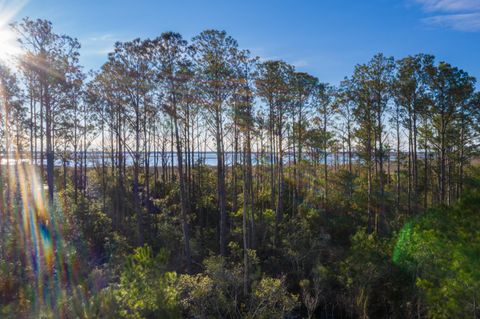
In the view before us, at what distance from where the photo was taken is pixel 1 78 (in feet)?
58.6

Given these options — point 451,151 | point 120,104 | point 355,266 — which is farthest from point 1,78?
point 451,151

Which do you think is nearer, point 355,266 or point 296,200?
point 355,266

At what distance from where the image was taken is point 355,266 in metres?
15.6

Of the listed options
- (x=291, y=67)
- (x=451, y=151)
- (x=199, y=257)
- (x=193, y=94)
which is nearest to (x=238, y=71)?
(x=193, y=94)

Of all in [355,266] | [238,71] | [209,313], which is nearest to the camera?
[209,313]

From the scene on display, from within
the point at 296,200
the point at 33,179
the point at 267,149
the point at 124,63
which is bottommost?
the point at 296,200

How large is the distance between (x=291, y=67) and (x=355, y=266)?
11.1 metres

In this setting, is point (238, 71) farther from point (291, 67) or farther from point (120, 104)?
point (120, 104)

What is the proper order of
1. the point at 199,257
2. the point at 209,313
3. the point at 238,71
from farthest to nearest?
the point at 199,257, the point at 238,71, the point at 209,313

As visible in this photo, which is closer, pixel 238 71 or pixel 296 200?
pixel 238 71

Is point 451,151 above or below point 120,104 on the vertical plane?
below

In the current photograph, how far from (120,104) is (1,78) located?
221 inches

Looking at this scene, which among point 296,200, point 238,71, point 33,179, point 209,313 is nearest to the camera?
point 209,313

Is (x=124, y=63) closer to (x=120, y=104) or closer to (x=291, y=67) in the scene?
(x=120, y=104)
